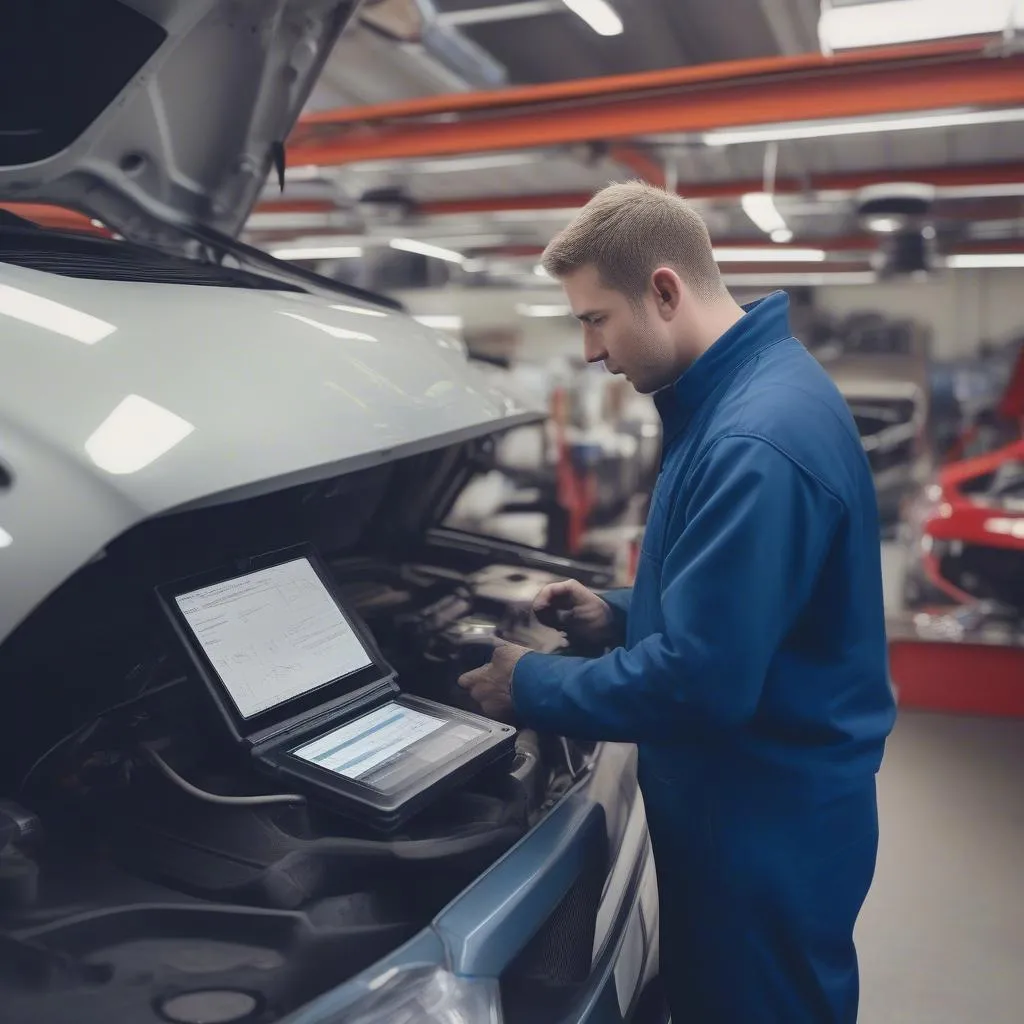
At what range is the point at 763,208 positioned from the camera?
6.16m

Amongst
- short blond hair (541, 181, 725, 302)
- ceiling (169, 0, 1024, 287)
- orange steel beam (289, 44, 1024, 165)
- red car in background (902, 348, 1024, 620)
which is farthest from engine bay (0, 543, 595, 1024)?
orange steel beam (289, 44, 1024, 165)

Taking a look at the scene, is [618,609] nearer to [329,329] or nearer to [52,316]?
[329,329]

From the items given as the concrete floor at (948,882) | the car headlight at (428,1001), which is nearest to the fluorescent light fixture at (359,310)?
the car headlight at (428,1001)

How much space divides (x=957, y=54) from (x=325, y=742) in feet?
11.9

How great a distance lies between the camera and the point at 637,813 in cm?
141

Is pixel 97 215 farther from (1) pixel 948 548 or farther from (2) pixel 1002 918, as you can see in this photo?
(1) pixel 948 548

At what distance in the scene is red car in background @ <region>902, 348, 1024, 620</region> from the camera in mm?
3836

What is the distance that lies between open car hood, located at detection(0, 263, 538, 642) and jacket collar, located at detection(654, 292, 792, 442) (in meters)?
0.35

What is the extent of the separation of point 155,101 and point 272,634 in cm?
99

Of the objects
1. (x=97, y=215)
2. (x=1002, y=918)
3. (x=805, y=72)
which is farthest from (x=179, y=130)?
(x=805, y=72)

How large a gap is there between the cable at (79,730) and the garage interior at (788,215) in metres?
0.82

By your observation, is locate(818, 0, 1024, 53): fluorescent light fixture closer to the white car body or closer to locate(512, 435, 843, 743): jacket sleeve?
the white car body

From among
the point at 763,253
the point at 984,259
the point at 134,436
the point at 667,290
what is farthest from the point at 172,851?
the point at 984,259

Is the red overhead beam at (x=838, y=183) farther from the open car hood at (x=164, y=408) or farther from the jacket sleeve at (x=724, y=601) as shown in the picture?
the jacket sleeve at (x=724, y=601)
